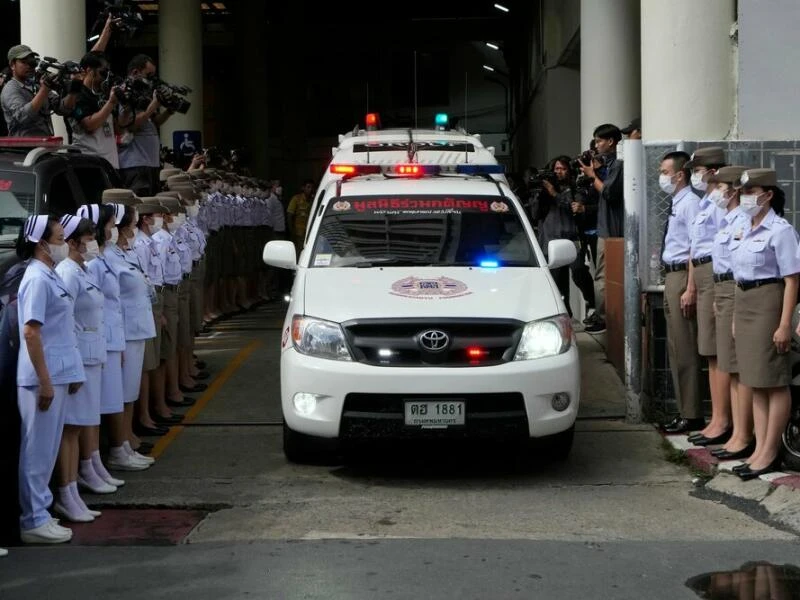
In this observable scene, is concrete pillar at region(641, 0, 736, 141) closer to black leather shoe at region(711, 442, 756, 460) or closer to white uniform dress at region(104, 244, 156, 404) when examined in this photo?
black leather shoe at region(711, 442, 756, 460)

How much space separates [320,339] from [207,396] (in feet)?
11.5

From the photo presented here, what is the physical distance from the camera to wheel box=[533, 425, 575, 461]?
8.82 meters

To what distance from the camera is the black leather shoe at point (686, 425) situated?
Answer: 32.7 feet

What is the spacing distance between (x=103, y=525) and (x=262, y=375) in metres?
5.26

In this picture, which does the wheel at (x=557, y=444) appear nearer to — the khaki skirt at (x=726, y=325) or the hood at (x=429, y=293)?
the hood at (x=429, y=293)

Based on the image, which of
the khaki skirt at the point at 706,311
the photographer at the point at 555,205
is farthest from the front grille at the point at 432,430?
the photographer at the point at 555,205

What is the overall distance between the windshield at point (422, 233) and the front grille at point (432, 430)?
1.34 m

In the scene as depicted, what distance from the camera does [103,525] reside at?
7.64m

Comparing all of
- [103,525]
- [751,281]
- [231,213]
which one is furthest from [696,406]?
[231,213]

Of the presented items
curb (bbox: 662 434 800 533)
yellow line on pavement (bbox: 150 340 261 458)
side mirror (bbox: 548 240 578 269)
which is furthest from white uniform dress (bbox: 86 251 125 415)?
curb (bbox: 662 434 800 533)

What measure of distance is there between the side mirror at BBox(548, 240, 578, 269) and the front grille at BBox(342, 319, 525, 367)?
3.46ft

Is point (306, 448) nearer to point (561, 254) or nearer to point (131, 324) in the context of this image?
point (131, 324)

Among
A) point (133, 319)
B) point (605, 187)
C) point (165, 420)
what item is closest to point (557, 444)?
point (133, 319)

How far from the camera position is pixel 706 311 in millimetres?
9367
